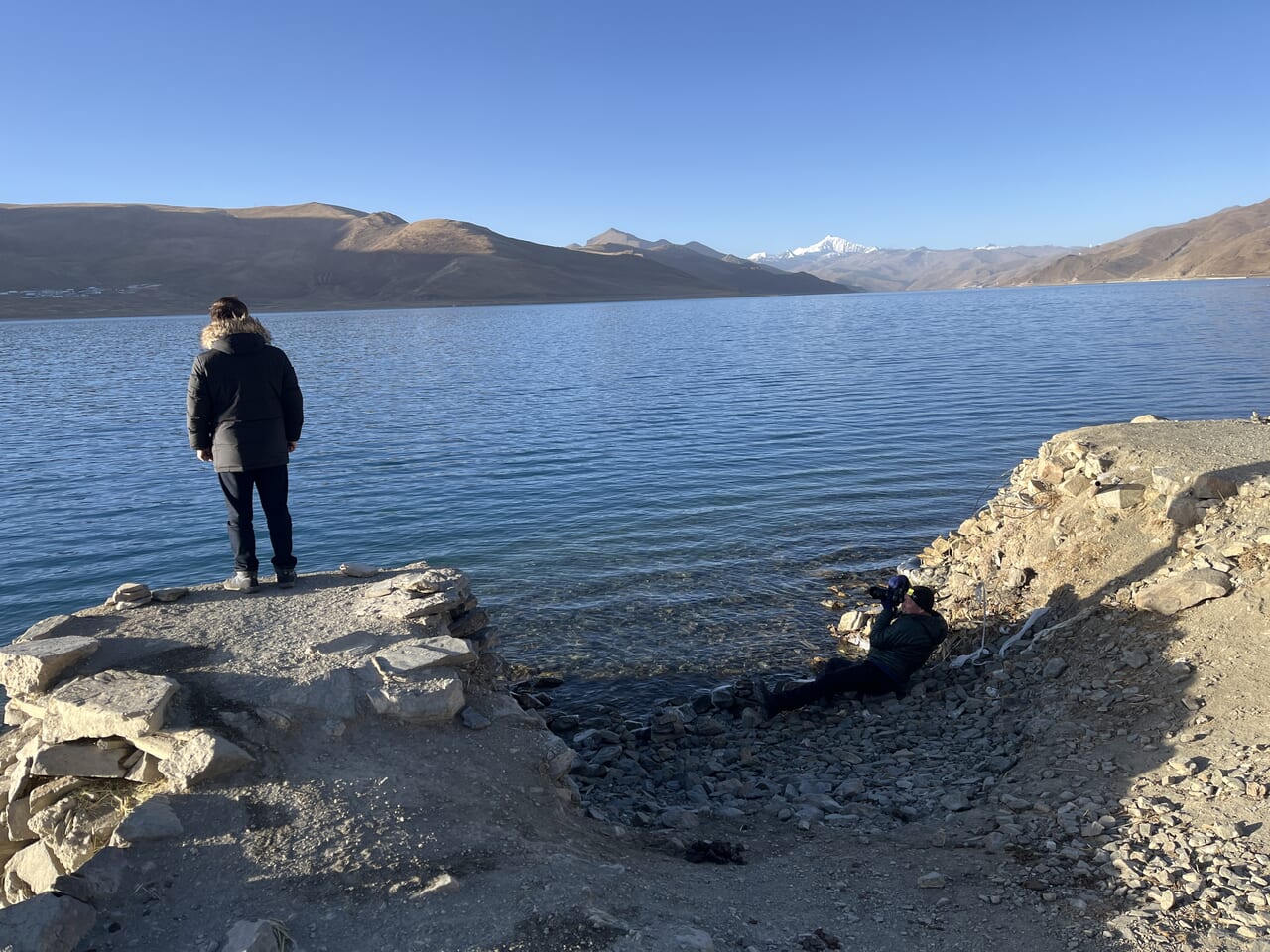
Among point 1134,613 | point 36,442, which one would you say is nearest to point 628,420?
point 36,442

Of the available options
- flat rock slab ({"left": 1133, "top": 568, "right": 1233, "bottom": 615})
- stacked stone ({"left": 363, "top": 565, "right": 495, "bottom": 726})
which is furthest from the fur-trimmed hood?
flat rock slab ({"left": 1133, "top": 568, "right": 1233, "bottom": 615})

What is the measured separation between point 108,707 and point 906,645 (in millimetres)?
7563

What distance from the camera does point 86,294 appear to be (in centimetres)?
14012

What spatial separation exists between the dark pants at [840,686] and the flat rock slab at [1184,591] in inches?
105

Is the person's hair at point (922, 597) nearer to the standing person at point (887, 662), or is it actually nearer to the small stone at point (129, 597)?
the standing person at point (887, 662)

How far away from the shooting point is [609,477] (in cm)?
2022

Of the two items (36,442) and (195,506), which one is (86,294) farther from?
(195,506)

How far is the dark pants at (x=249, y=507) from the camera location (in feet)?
26.3

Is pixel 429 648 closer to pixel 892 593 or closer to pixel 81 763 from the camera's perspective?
pixel 81 763

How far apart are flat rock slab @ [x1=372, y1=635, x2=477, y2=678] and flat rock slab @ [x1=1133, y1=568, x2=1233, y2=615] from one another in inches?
268

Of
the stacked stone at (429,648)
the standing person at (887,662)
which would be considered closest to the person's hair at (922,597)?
the standing person at (887,662)

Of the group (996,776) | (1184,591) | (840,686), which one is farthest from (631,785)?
(1184,591)

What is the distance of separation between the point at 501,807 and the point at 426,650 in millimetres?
1561

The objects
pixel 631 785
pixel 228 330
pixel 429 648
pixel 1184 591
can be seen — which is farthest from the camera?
pixel 1184 591
